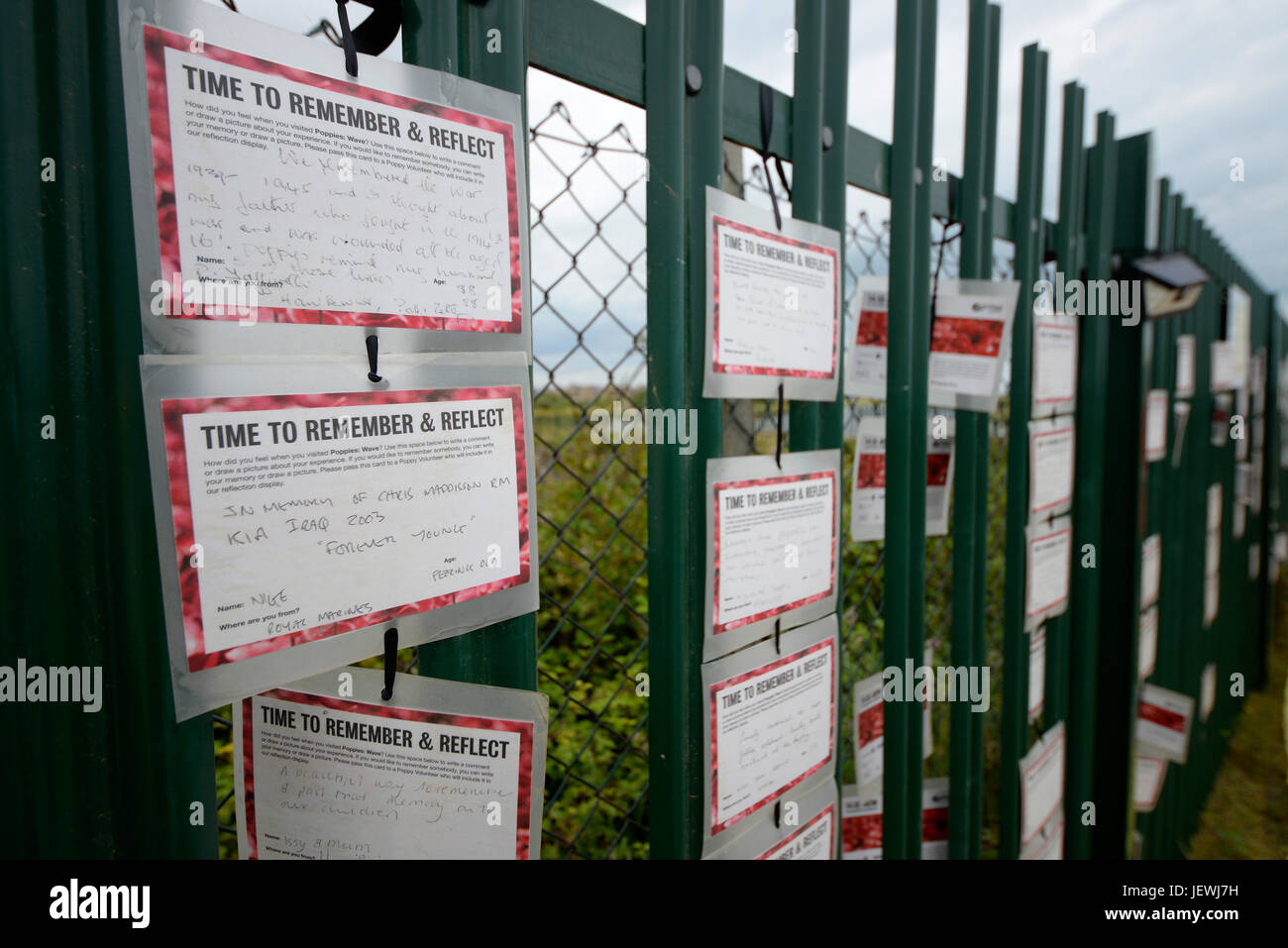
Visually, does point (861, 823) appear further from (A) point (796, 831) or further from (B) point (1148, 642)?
(B) point (1148, 642)

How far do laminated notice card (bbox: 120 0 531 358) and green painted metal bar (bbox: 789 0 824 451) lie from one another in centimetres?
55

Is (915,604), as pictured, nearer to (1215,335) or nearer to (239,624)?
(239,624)

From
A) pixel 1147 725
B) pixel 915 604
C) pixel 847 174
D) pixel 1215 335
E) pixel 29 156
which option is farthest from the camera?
pixel 1215 335

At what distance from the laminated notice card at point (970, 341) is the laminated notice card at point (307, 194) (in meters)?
1.19

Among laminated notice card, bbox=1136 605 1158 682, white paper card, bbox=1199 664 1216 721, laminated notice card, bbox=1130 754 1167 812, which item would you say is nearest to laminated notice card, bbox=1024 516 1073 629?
laminated notice card, bbox=1136 605 1158 682

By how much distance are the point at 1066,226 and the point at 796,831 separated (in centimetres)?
187

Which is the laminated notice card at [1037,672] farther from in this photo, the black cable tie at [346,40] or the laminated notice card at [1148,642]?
the black cable tie at [346,40]

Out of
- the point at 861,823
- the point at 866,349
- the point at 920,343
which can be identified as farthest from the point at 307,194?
the point at 861,823

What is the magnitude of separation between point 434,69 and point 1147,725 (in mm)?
3365

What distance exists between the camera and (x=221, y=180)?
586 millimetres

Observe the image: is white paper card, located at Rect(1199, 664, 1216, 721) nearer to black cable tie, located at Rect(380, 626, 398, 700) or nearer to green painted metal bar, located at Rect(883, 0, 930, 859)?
green painted metal bar, located at Rect(883, 0, 930, 859)

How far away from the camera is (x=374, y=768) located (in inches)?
28.9
